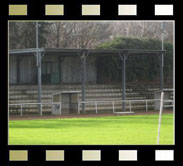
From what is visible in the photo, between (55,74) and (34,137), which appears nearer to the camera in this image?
(34,137)

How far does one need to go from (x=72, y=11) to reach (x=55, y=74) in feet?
99.7

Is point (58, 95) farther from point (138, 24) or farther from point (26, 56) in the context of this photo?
point (138, 24)

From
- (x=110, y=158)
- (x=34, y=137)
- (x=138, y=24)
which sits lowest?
(x=34, y=137)

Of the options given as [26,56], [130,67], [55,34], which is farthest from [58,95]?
[55,34]

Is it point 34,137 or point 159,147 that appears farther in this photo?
point 34,137

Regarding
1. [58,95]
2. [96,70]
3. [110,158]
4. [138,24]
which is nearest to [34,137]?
[110,158]

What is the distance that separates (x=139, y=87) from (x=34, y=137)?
22.3 meters

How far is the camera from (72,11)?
556 centimetres

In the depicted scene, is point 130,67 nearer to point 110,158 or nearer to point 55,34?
point 55,34

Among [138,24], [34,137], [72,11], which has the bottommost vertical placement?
[34,137]

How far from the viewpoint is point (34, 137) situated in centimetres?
1431
